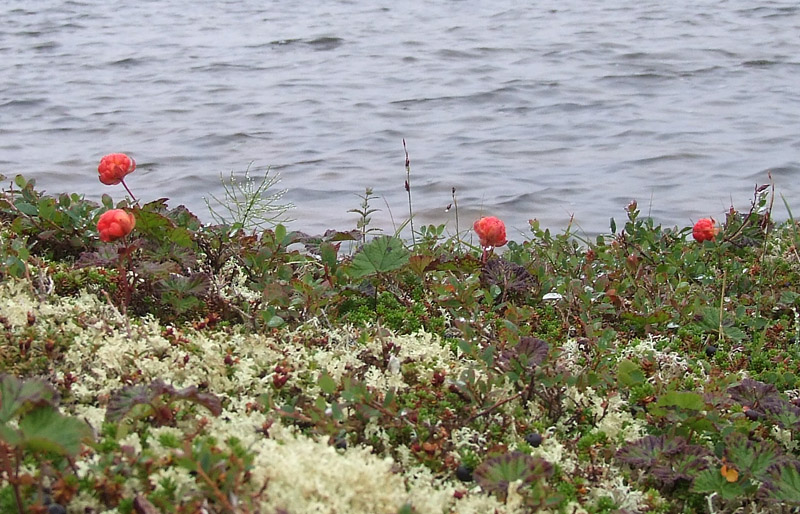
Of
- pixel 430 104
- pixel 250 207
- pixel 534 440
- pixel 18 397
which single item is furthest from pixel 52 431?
pixel 430 104

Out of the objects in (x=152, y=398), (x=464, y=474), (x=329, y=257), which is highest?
(x=152, y=398)

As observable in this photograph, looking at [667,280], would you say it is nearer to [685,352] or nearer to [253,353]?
[685,352]

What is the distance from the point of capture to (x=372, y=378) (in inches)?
126

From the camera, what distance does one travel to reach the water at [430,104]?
8688mm

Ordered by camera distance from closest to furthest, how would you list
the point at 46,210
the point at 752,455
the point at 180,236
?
1. the point at 752,455
2. the point at 180,236
3. the point at 46,210

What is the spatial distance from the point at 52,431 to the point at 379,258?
6.55 feet

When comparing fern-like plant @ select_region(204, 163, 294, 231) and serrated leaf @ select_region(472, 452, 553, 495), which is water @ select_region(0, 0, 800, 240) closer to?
fern-like plant @ select_region(204, 163, 294, 231)

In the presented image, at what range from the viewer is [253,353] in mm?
3254

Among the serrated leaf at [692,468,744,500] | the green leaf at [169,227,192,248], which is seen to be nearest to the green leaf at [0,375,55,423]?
the green leaf at [169,227,192,248]

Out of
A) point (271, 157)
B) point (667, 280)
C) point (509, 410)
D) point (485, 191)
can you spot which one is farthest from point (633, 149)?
point (509, 410)

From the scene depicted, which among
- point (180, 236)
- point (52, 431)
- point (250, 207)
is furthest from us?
point (250, 207)

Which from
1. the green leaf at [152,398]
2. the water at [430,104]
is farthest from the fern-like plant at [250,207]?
the green leaf at [152,398]

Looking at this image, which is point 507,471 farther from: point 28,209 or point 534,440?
point 28,209

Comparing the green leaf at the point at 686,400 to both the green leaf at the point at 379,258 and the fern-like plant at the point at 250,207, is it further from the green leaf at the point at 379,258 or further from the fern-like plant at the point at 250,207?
the fern-like plant at the point at 250,207
